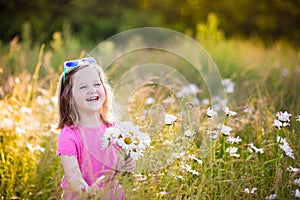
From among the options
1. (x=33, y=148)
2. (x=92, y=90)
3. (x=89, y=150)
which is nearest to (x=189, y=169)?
(x=89, y=150)

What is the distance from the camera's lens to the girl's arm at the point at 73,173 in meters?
2.09

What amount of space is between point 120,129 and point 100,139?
0.85 feet

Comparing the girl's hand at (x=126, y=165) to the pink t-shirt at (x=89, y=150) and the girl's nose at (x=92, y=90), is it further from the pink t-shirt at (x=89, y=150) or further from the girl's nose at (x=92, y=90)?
the girl's nose at (x=92, y=90)

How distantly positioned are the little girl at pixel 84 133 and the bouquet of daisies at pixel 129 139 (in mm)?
114

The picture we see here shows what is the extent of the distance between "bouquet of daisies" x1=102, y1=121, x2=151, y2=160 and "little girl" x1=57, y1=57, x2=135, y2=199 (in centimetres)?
11

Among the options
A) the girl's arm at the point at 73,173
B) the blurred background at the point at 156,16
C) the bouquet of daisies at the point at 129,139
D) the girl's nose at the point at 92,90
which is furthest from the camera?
the blurred background at the point at 156,16

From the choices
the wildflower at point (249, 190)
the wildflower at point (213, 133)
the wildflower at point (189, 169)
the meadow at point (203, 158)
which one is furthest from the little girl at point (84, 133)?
the wildflower at point (249, 190)

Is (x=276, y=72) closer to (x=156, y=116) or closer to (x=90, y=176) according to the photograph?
(x=156, y=116)

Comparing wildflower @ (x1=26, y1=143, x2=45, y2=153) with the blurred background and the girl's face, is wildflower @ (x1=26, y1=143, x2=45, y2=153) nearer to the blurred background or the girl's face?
the girl's face

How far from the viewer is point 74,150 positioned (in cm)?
214

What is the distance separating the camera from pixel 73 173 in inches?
82.7

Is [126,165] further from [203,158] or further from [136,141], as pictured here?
[203,158]

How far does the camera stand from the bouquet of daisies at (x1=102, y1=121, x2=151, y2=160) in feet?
6.44

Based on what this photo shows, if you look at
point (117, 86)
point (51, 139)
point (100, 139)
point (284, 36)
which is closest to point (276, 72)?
point (117, 86)
